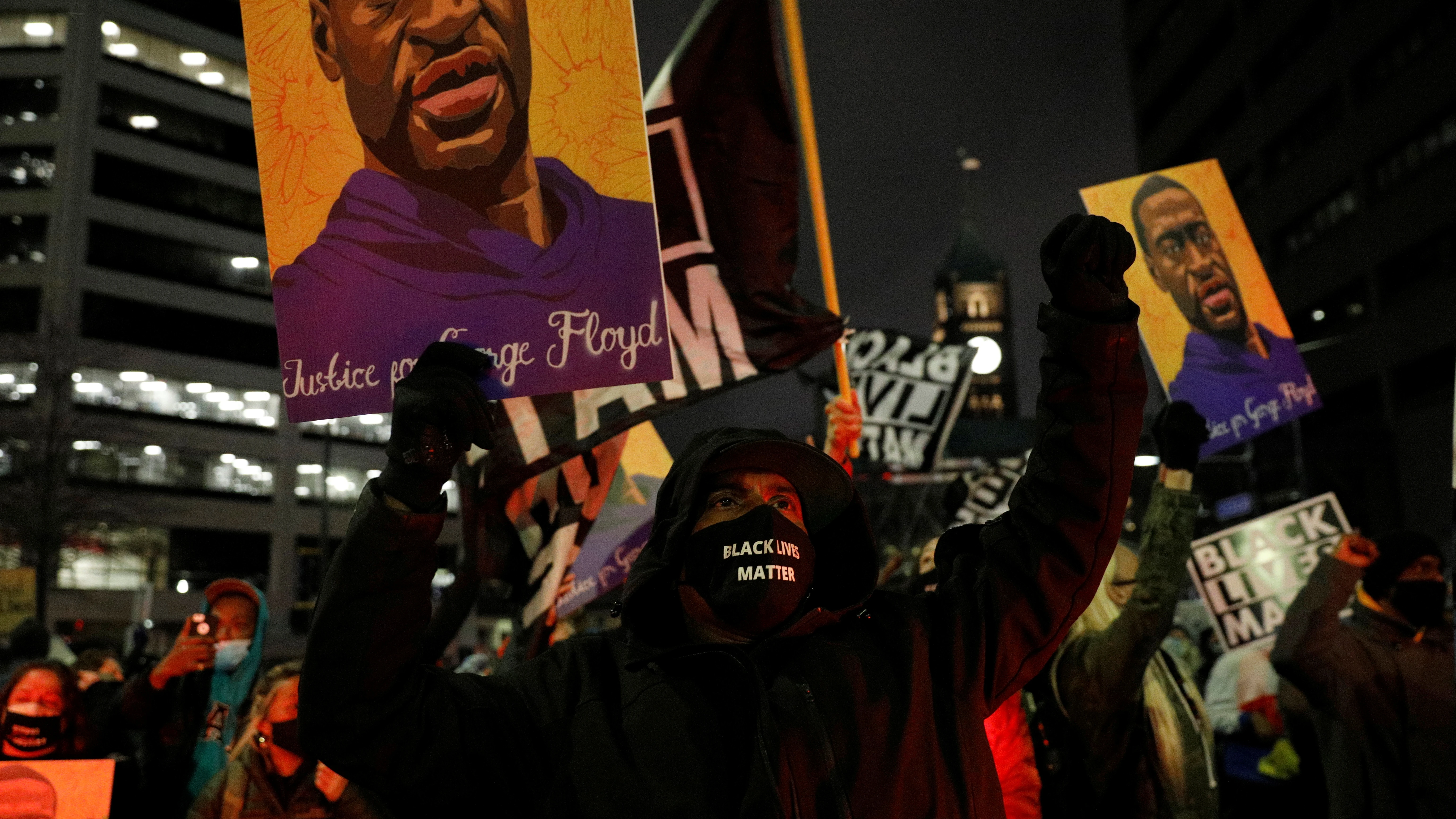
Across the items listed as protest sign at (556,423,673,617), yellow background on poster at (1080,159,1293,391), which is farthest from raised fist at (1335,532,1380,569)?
protest sign at (556,423,673,617)

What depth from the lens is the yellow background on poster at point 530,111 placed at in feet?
10.1

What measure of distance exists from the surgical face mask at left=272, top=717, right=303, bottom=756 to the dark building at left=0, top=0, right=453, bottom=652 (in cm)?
3851

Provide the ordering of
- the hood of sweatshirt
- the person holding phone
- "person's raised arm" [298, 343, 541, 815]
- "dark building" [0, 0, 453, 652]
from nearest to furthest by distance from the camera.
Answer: "person's raised arm" [298, 343, 541, 815] → the hood of sweatshirt → the person holding phone → "dark building" [0, 0, 453, 652]

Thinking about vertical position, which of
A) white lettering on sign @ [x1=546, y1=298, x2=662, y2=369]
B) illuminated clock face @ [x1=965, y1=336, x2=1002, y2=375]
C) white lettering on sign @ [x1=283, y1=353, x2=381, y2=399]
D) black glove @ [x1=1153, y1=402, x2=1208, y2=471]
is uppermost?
illuminated clock face @ [x1=965, y1=336, x2=1002, y2=375]

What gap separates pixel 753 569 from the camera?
88.8 inches

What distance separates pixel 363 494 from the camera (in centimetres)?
193

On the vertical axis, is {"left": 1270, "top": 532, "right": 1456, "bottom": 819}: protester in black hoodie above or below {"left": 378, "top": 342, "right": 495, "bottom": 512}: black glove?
below

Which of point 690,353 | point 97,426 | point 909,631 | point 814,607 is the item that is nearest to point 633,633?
point 814,607

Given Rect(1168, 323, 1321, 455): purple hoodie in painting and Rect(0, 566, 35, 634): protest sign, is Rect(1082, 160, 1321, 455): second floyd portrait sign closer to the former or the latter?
Rect(1168, 323, 1321, 455): purple hoodie in painting

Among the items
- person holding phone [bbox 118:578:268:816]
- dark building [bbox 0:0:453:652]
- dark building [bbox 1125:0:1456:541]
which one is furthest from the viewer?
dark building [bbox 0:0:453:652]

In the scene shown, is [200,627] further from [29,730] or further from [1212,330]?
[1212,330]

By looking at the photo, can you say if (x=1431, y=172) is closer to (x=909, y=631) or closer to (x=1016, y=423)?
(x=909, y=631)

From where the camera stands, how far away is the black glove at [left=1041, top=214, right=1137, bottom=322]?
2.15 m

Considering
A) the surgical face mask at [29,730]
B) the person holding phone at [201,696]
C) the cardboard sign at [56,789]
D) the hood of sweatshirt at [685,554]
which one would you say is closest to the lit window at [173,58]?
the person holding phone at [201,696]
